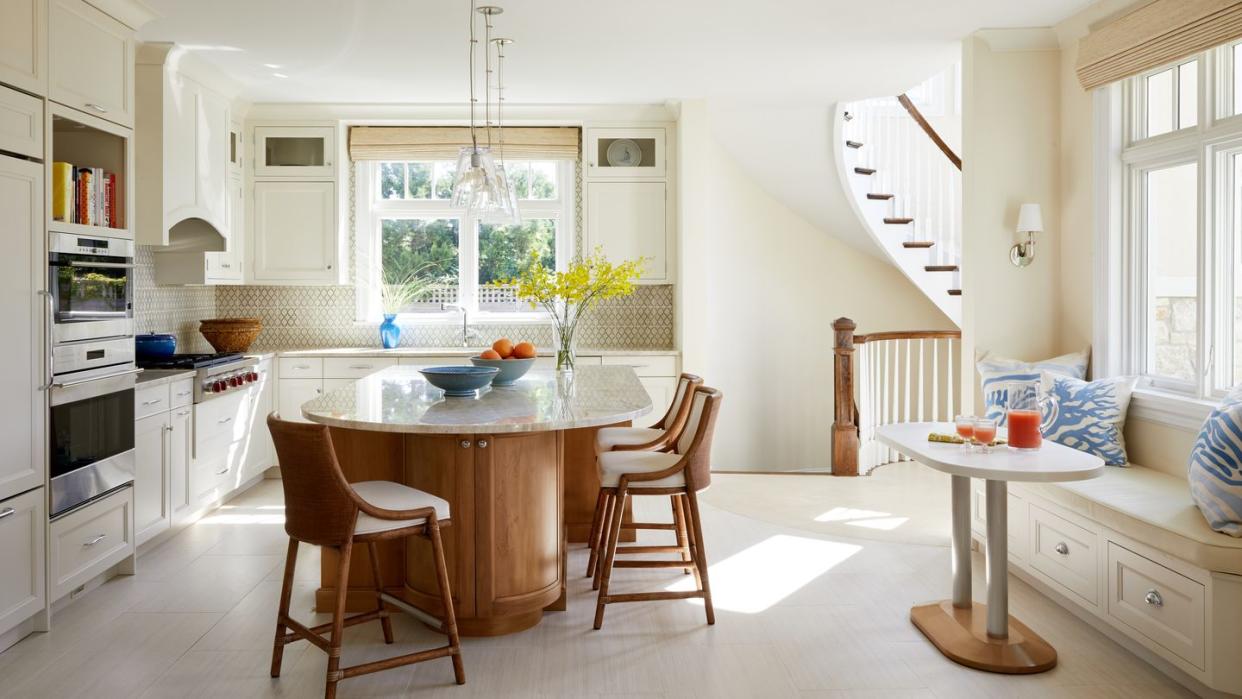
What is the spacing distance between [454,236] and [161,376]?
2.82 meters

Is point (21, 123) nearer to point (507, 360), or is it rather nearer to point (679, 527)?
point (507, 360)

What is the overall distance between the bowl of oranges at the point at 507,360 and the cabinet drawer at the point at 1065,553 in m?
2.29

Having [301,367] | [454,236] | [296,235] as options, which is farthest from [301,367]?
[454,236]

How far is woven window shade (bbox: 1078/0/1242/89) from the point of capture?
11.1 ft

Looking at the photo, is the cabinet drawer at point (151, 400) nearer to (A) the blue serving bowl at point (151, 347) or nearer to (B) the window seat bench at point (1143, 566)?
(A) the blue serving bowl at point (151, 347)

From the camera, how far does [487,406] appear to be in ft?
10.6

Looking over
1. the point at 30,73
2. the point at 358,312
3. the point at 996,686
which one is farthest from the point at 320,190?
the point at 996,686

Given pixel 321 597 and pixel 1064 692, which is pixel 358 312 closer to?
pixel 321 597

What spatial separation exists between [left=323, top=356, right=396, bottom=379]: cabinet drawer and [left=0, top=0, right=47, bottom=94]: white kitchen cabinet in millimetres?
2963

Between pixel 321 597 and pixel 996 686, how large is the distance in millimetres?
2514

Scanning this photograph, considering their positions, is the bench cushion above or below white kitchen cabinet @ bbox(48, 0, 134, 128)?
below

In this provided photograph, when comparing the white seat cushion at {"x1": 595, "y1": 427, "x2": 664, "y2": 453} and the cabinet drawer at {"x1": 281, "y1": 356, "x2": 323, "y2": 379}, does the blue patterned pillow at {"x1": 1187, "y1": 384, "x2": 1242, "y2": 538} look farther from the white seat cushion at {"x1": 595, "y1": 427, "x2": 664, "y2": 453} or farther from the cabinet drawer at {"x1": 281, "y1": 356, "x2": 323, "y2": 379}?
the cabinet drawer at {"x1": 281, "y1": 356, "x2": 323, "y2": 379}

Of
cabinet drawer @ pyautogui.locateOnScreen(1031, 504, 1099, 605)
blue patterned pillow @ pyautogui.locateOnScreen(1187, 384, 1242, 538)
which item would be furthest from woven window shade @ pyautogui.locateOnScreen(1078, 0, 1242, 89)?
cabinet drawer @ pyautogui.locateOnScreen(1031, 504, 1099, 605)

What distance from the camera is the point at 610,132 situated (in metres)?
6.49
